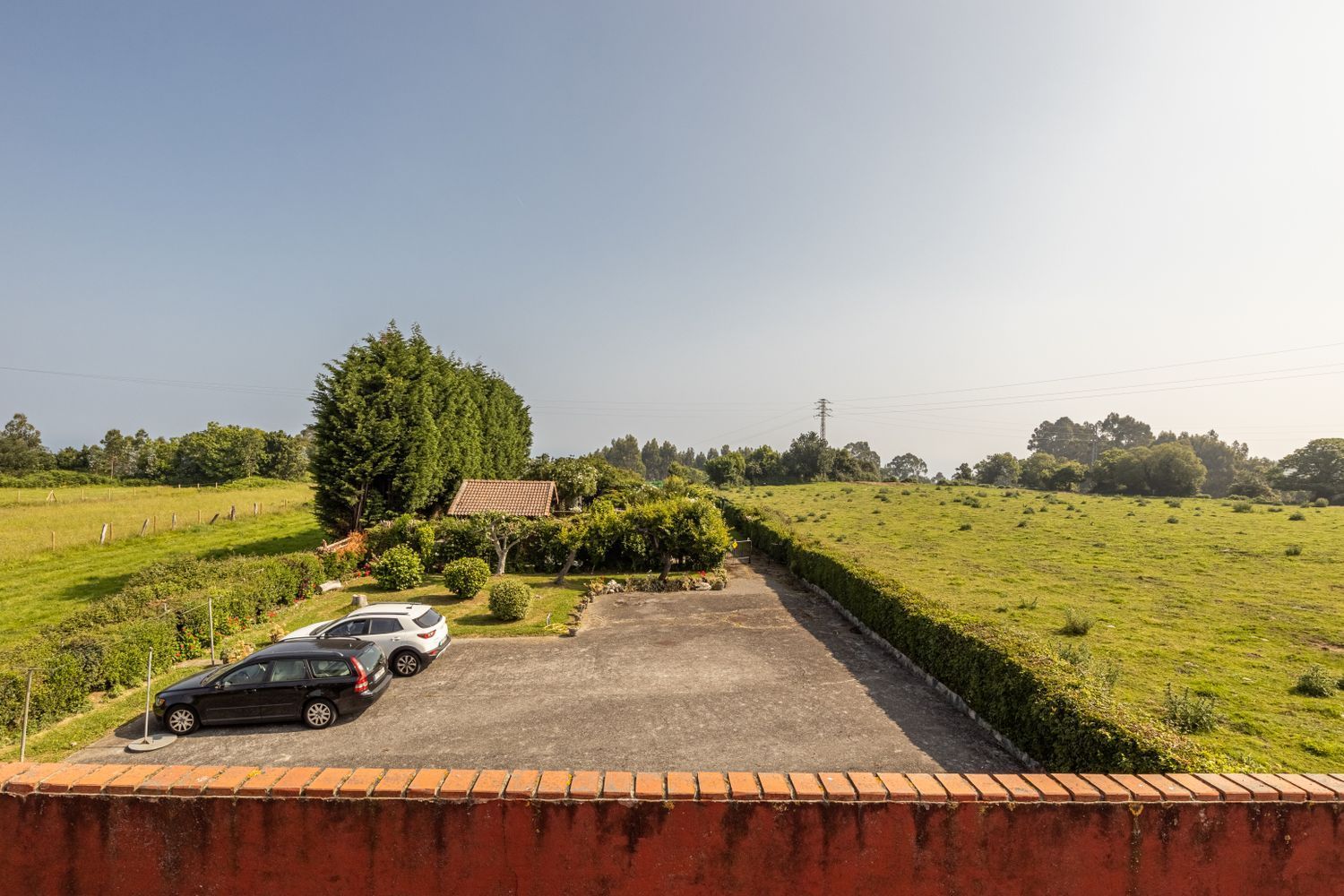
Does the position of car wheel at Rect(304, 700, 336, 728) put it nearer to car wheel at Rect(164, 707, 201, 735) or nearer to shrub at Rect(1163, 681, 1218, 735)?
car wheel at Rect(164, 707, 201, 735)

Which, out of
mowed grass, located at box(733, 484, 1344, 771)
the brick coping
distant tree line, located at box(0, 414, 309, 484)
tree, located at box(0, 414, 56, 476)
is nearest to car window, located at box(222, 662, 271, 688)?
the brick coping

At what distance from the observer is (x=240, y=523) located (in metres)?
39.2

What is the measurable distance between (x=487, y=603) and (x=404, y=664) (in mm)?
7382

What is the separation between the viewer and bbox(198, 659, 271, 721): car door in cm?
1173

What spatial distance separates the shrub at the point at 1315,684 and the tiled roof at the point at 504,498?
2934 centimetres

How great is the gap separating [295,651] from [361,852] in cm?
995

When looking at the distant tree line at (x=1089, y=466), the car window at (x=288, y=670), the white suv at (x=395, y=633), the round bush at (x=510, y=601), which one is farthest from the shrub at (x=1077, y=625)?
the distant tree line at (x=1089, y=466)

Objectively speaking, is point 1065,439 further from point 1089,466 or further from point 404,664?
point 404,664

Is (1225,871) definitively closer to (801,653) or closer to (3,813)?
(3,813)

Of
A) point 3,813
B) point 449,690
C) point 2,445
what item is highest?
point 2,445

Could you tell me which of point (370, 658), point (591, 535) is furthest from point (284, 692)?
point (591, 535)

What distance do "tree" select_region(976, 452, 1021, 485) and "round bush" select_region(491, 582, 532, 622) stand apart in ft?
305

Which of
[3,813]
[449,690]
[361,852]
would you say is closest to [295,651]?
[449,690]

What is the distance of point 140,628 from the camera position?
14.3 m
